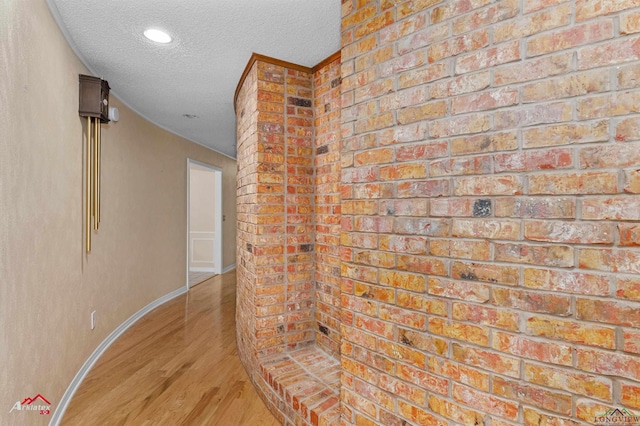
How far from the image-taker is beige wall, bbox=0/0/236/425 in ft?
4.20

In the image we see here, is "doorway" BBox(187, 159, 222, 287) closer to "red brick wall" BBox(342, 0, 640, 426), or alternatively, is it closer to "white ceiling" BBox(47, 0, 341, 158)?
"white ceiling" BBox(47, 0, 341, 158)

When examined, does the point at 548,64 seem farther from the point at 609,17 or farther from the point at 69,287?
the point at 69,287

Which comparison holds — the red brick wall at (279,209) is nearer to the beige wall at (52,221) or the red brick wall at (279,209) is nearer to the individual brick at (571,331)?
the beige wall at (52,221)

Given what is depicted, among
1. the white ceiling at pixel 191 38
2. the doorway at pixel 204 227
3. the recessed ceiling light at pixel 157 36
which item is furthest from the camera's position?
the doorway at pixel 204 227

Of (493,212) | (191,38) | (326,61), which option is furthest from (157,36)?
(493,212)

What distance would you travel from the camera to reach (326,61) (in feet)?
6.84

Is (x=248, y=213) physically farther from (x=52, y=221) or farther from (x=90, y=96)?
(x=90, y=96)

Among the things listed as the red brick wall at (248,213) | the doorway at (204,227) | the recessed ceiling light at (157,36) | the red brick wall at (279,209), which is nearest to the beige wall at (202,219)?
the doorway at (204,227)

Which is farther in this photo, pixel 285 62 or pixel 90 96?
pixel 90 96

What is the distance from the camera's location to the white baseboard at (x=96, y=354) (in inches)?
73.8

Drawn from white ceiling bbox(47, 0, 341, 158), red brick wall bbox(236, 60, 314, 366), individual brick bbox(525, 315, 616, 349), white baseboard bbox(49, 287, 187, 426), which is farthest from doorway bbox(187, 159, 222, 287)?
individual brick bbox(525, 315, 616, 349)

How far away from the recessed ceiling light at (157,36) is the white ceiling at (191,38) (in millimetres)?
38

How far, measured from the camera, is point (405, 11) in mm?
1146

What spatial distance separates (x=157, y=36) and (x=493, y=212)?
2.00 meters
